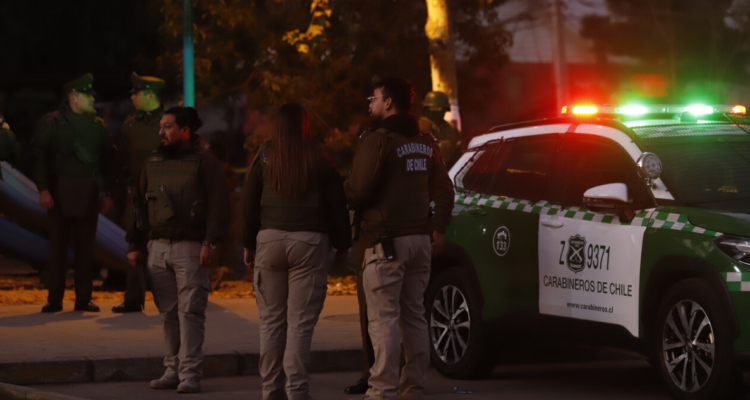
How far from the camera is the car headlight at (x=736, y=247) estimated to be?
7.07 metres

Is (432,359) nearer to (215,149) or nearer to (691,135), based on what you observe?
(691,135)

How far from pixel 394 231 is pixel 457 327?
1990mm

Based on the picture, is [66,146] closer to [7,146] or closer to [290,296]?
[7,146]

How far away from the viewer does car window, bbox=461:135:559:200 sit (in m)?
8.84

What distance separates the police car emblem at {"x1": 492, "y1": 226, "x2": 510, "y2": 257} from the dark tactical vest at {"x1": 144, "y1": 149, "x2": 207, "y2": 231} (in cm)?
202

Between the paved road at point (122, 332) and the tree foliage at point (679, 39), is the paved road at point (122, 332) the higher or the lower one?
the lower one

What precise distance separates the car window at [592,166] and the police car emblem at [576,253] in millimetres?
285

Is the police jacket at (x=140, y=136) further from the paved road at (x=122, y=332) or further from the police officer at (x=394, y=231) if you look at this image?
the police officer at (x=394, y=231)

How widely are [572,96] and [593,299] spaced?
29428mm

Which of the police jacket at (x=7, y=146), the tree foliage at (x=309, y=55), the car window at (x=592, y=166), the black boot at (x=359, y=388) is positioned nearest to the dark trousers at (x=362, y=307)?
the black boot at (x=359, y=388)

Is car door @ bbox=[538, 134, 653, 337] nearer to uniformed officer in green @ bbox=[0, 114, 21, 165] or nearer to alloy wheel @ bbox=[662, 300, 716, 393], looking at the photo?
alloy wheel @ bbox=[662, 300, 716, 393]

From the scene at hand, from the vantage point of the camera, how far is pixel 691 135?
27.2 ft

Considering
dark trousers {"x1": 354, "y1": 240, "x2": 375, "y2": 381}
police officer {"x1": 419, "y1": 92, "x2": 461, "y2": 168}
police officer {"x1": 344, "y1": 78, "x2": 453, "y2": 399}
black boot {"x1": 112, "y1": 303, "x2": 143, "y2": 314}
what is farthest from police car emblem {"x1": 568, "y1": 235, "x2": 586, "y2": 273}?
black boot {"x1": 112, "y1": 303, "x2": 143, "y2": 314}

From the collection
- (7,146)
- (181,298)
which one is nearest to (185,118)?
(181,298)
